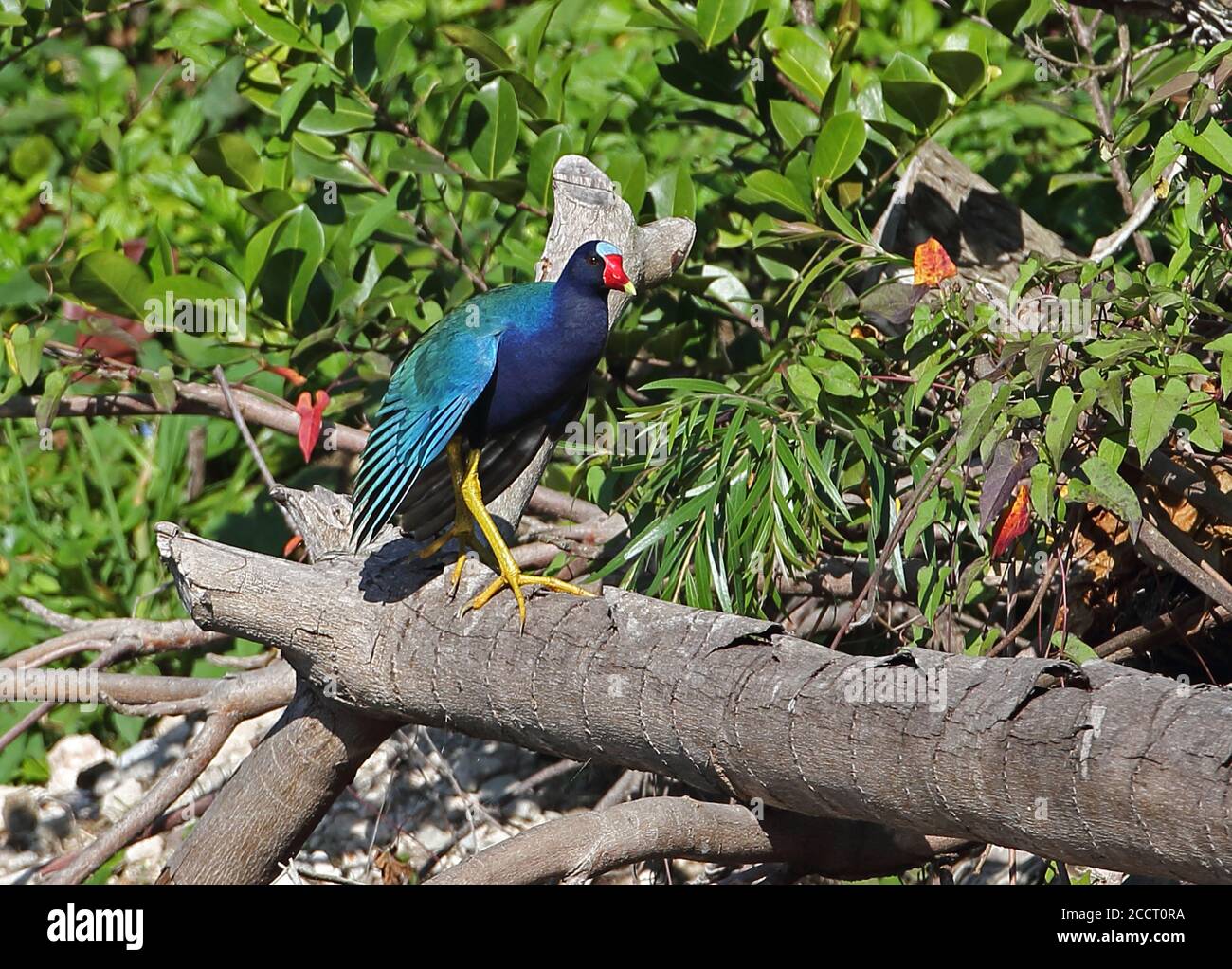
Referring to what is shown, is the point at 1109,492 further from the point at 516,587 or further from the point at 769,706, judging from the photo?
the point at 516,587

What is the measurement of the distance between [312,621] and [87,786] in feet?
6.80

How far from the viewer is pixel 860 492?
11.5 feet

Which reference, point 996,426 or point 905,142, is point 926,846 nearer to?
point 996,426

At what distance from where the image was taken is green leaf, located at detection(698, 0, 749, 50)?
156 inches

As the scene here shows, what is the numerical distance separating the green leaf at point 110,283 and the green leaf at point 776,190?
175 centimetres

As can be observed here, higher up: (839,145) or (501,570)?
(839,145)

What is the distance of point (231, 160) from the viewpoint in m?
4.19

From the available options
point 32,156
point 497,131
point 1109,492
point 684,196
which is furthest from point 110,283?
point 32,156

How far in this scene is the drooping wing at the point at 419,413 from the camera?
293 cm

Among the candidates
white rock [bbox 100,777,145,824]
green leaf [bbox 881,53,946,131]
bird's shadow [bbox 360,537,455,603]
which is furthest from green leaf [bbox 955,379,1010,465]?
white rock [bbox 100,777,145,824]

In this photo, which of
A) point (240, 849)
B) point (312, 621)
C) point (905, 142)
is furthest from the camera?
point (905, 142)

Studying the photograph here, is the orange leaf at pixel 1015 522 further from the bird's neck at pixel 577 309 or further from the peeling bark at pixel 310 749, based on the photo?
the peeling bark at pixel 310 749

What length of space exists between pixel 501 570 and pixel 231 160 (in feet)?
6.24
